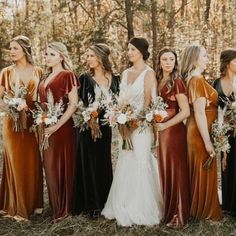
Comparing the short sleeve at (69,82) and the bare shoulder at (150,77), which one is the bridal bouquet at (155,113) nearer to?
the bare shoulder at (150,77)

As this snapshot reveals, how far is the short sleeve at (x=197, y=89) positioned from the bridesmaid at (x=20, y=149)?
1.95 m

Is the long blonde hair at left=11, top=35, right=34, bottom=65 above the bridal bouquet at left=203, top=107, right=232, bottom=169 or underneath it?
above

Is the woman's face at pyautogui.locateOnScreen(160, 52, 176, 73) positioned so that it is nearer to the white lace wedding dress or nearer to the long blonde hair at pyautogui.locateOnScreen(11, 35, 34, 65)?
the white lace wedding dress

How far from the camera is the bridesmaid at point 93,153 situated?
5.52 m

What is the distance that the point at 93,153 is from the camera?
557 centimetres

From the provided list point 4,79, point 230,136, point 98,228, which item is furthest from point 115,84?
point 98,228

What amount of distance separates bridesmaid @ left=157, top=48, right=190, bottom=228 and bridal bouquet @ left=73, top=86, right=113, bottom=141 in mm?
680

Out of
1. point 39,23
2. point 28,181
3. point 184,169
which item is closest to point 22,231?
point 28,181

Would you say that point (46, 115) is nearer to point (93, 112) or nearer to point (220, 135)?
point (93, 112)

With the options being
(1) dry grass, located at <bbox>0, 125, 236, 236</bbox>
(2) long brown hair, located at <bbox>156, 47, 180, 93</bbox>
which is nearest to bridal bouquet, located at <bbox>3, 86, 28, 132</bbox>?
(1) dry grass, located at <bbox>0, 125, 236, 236</bbox>

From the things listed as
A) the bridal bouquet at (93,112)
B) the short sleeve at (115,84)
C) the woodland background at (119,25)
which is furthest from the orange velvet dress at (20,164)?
the woodland background at (119,25)

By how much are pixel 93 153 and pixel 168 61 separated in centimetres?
146

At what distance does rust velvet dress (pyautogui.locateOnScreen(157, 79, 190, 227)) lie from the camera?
5184mm

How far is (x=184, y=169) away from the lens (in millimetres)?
5234
